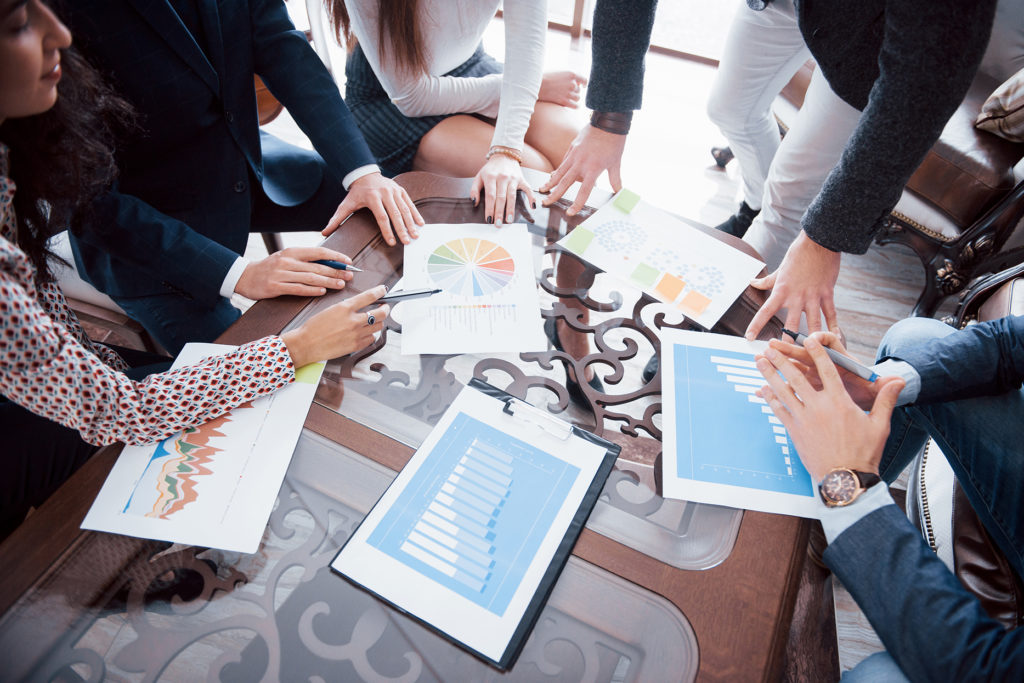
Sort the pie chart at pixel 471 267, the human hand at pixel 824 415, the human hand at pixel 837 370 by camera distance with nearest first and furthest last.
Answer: the human hand at pixel 824 415 < the human hand at pixel 837 370 < the pie chart at pixel 471 267

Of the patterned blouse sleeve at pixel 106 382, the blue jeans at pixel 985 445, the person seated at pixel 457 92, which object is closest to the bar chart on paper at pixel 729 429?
the blue jeans at pixel 985 445

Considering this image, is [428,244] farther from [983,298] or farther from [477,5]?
[983,298]

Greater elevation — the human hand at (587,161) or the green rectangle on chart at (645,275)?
the human hand at (587,161)

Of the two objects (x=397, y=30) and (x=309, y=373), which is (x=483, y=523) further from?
(x=397, y=30)

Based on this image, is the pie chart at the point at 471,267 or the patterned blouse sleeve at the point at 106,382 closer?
the patterned blouse sleeve at the point at 106,382

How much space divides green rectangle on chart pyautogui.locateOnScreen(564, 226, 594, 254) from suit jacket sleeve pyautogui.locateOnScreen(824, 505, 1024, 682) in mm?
585

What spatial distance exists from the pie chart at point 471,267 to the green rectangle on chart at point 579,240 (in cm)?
11

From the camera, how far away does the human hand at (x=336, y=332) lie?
2.49ft

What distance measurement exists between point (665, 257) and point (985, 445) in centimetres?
62

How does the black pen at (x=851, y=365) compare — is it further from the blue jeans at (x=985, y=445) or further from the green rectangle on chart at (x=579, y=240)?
the green rectangle on chart at (x=579, y=240)

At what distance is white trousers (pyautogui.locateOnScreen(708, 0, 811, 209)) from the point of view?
1284 millimetres

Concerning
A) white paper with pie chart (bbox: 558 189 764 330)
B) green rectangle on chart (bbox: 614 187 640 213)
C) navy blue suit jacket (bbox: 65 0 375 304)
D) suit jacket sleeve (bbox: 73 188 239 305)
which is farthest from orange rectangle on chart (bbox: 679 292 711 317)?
suit jacket sleeve (bbox: 73 188 239 305)

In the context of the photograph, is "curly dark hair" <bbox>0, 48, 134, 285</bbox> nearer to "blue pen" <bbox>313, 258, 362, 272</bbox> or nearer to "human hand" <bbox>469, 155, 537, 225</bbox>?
"blue pen" <bbox>313, 258, 362, 272</bbox>

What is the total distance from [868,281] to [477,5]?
163 cm
